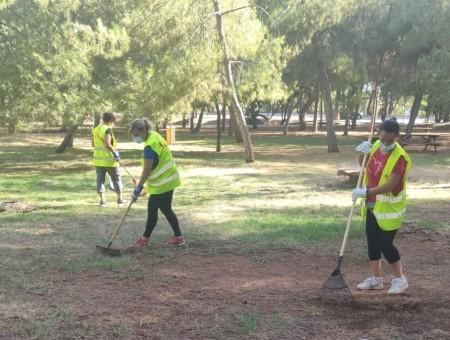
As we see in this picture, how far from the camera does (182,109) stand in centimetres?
1714

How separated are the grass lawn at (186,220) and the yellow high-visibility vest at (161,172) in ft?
2.30

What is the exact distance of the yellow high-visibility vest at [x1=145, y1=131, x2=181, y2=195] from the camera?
6.09 meters

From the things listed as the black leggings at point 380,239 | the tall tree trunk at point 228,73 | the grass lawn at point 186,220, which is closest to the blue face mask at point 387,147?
the black leggings at point 380,239

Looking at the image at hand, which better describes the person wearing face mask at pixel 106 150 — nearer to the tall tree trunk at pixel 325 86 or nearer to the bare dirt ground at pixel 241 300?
the bare dirt ground at pixel 241 300

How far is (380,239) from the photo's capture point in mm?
4633

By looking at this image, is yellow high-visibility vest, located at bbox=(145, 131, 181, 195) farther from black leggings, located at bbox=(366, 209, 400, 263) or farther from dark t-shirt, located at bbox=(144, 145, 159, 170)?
black leggings, located at bbox=(366, 209, 400, 263)

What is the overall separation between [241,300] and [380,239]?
4.10 ft

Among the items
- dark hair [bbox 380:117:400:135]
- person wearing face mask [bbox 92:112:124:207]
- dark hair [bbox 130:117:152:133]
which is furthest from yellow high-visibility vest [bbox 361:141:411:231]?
person wearing face mask [bbox 92:112:124:207]

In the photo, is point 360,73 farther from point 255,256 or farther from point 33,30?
point 255,256

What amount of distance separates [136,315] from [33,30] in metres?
12.3

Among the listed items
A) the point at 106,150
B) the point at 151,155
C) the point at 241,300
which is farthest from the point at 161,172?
the point at 106,150

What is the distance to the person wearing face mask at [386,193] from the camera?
4.46 meters

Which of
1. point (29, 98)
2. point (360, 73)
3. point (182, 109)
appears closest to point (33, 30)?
point (29, 98)

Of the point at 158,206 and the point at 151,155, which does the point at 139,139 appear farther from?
the point at 158,206
